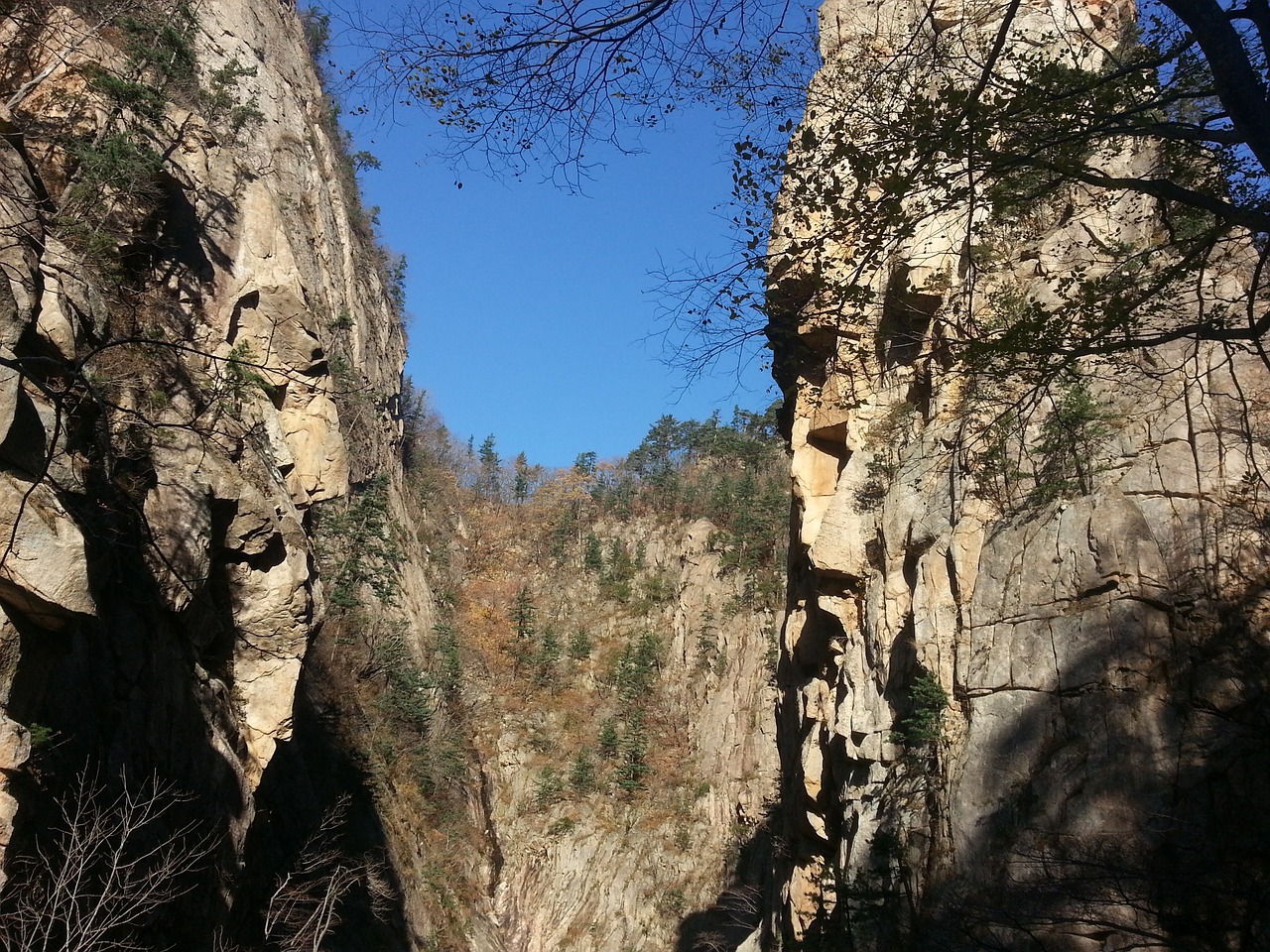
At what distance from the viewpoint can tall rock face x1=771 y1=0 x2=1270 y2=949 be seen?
636 centimetres

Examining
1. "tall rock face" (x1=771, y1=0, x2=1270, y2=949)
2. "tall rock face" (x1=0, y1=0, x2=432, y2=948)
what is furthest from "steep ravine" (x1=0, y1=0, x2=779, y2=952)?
"tall rock face" (x1=771, y1=0, x2=1270, y2=949)

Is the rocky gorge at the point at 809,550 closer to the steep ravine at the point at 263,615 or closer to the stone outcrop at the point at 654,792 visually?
the steep ravine at the point at 263,615

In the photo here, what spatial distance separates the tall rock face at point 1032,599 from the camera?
636 cm

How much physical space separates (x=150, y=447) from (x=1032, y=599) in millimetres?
11111

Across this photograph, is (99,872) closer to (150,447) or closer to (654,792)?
(150,447)

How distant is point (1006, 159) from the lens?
4703 mm

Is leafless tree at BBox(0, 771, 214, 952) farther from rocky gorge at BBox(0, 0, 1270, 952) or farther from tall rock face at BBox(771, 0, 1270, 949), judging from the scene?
tall rock face at BBox(771, 0, 1270, 949)

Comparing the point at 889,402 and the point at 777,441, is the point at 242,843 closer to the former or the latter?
the point at 889,402

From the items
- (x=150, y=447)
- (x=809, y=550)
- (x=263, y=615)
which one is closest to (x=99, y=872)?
(x=263, y=615)

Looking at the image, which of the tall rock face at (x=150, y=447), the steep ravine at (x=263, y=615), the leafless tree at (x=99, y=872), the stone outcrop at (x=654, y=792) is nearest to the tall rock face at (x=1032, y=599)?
the tall rock face at (x=150, y=447)

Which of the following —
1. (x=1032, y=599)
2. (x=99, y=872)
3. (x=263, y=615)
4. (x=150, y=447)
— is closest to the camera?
(x=99, y=872)

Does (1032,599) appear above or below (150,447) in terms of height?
below

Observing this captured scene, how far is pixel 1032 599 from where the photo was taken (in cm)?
995

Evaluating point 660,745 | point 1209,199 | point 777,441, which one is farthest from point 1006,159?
point 777,441
